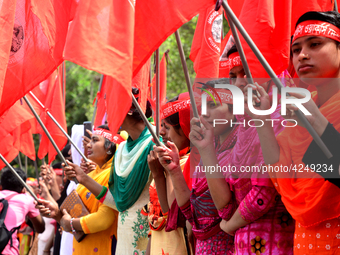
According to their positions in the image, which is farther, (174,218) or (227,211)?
(174,218)

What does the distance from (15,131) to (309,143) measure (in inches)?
156

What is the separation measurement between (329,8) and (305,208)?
1.96 metres

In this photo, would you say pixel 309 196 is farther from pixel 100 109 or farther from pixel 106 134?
pixel 100 109

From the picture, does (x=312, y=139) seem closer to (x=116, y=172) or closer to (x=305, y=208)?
(x=305, y=208)

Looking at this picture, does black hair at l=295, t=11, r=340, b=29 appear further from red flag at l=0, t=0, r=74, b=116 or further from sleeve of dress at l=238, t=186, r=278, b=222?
red flag at l=0, t=0, r=74, b=116

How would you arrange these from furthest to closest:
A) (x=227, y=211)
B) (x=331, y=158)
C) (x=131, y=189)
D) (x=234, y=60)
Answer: (x=131, y=189) → (x=234, y=60) → (x=227, y=211) → (x=331, y=158)

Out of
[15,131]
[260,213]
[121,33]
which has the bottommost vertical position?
[260,213]

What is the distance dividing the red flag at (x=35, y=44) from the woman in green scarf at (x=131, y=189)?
Answer: 140cm

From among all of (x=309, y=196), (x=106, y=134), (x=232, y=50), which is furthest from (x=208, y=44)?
(x=309, y=196)

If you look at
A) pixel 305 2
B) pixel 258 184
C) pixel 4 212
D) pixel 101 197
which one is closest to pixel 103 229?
pixel 101 197

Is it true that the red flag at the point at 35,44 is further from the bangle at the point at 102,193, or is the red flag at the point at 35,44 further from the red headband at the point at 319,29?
the bangle at the point at 102,193

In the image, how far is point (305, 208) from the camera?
6.49 feet

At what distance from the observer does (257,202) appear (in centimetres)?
234

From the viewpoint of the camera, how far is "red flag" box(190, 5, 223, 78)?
3.62 metres
